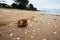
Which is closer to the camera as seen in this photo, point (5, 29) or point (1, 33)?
point (1, 33)

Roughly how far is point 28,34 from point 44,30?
0.76m

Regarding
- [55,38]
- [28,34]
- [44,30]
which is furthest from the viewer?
[44,30]

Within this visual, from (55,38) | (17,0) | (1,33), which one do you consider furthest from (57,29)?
(17,0)

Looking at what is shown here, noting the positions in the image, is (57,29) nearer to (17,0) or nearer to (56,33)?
(56,33)

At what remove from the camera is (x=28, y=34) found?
6797 mm

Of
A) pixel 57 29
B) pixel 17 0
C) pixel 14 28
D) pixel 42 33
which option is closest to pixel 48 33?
pixel 42 33

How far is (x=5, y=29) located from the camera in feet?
24.6

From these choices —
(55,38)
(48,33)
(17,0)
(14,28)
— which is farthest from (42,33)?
(17,0)

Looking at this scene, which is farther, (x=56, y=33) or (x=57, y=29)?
(x=57, y=29)

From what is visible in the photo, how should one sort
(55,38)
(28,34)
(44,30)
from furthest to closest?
(44,30) < (28,34) < (55,38)

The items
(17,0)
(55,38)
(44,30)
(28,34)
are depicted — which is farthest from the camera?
(17,0)

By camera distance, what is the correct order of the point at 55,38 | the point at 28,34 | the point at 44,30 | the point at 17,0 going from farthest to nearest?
1. the point at 17,0
2. the point at 44,30
3. the point at 28,34
4. the point at 55,38

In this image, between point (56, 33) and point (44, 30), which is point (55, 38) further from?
point (44, 30)

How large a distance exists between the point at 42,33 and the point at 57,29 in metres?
0.81
